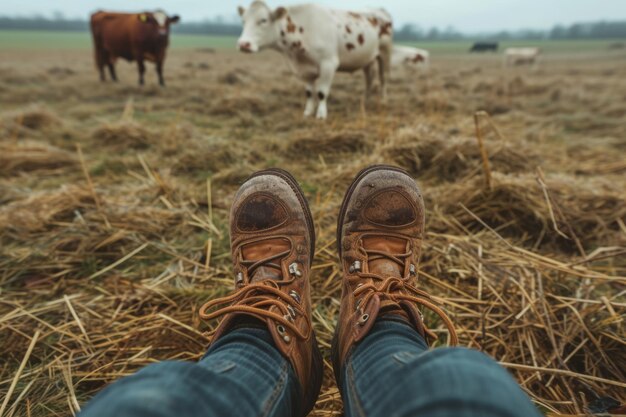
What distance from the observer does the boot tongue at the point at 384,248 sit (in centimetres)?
136

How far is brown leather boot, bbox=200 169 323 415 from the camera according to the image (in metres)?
1.02

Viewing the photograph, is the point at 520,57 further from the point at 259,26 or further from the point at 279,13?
the point at 259,26

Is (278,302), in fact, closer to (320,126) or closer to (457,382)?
(457,382)

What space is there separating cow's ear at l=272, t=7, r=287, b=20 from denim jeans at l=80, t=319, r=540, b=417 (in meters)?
4.58

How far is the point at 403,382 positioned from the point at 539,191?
1898 mm

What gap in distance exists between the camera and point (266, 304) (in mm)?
1115

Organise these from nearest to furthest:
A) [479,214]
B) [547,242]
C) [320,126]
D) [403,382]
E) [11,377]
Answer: [403,382]
[11,377]
[547,242]
[479,214]
[320,126]

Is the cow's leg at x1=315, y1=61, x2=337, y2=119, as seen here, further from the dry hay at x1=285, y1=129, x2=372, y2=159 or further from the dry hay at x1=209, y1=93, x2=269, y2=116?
the dry hay at x1=285, y1=129, x2=372, y2=159

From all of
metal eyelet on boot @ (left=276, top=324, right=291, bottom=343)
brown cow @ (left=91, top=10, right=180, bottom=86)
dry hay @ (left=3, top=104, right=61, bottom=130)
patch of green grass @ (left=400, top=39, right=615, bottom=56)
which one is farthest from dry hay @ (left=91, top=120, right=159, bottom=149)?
patch of green grass @ (left=400, top=39, right=615, bottom=56)

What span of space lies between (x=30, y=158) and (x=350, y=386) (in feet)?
11.0

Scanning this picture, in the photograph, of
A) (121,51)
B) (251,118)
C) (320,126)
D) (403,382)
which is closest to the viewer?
(403,382)

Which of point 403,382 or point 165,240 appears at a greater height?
point 403,382

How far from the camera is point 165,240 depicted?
1938 millimetres

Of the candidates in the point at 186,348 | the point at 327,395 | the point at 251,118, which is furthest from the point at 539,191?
the point at 251,118
